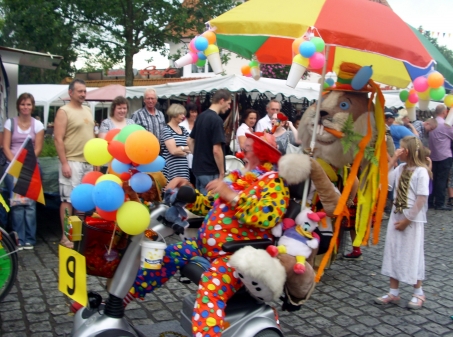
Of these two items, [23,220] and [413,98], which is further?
[23,220]

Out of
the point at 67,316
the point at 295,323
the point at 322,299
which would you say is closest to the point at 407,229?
the point at 322,299

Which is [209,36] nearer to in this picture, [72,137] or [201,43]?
[201,43]

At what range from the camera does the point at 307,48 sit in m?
2.52

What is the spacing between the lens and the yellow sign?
2.49 metres

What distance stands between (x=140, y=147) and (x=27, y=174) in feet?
3.89

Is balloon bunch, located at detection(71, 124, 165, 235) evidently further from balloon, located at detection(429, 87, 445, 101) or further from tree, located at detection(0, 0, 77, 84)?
tree, located at detection(0, 0, 77, 84)

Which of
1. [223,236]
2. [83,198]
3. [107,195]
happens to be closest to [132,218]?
[107,195]

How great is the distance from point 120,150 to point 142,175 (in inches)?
7.0

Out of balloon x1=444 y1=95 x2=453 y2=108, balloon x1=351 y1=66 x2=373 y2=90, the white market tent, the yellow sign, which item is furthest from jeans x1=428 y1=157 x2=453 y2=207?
the white market tent

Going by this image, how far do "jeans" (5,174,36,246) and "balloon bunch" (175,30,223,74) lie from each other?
2941 mm

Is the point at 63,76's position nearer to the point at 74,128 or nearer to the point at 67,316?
the point at 74,128

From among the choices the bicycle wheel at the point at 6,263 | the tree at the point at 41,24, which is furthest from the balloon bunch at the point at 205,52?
the tree at the point at 41,24

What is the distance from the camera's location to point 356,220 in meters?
3.05

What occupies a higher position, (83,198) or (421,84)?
(421,84)
